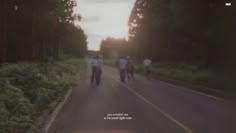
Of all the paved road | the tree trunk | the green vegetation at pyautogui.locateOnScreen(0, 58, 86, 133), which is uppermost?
the tree trunk

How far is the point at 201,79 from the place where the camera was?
31.0 meters

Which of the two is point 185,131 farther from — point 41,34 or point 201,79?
point 41,34

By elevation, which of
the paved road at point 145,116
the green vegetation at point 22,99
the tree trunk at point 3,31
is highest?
the tree trunk at point 3,31

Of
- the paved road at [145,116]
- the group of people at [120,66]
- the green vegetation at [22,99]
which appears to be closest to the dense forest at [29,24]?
the group of people at [120,66]

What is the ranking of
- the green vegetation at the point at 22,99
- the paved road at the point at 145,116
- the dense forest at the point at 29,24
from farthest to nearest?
the dense forest at the point at 29,24 < the paved road at the point at 145,116 < the green vegetation at the point at 22,99

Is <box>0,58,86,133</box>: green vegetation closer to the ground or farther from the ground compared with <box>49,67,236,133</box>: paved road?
farther from the ground

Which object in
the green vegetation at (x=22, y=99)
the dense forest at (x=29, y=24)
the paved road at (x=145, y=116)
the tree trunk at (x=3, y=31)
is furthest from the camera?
the dense forest at (x=29, y=24)

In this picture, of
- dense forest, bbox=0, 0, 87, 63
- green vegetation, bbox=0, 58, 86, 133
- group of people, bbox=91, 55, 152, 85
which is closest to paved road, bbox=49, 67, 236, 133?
green vegetation, bbox=0, 58, 86, 133

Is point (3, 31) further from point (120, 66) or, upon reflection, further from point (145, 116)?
point (145, 116)

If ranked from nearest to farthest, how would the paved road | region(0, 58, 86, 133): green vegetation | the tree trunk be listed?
region(0, 58, 86, 133): green vegetation, the paved road, the tree trunk

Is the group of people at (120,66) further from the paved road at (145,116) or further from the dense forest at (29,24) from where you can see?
the paved road at (145,116)

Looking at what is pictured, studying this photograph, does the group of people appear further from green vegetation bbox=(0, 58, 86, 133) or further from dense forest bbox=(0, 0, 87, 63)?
dense forest bbox=(0, 0, 87, 63)

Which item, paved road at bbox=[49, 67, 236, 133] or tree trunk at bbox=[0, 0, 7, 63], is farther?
tree trunk at bbox=[0, 0, 7, 63]

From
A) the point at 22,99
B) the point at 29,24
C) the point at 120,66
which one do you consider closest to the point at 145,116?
the point at 22,99
